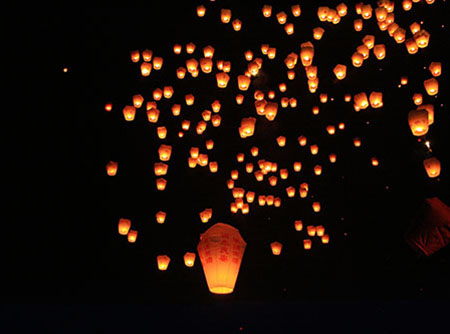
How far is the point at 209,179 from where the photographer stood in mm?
6926

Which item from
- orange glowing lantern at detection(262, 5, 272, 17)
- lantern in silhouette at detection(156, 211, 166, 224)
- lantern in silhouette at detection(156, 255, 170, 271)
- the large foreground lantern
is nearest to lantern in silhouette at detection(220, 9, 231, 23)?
orange glowing lantern at detection(262, 5, 272, 17)

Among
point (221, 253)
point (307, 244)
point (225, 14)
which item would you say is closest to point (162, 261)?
point (221, 253)

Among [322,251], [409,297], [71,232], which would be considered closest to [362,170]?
[322,251]

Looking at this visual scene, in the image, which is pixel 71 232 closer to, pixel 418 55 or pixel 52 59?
pixel 52 59

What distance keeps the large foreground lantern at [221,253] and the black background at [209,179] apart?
1.29 meters

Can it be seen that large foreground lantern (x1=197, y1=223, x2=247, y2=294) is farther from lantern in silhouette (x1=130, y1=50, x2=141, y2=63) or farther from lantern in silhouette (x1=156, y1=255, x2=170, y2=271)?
lantern in silhouette (x1=130, y1=50, x2=141, y2=63)

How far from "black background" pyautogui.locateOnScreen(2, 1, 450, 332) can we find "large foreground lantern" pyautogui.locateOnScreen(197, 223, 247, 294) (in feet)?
4.24

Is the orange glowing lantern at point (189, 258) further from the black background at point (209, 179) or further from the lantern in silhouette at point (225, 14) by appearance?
the lantern in silhouette at point (225, 14)

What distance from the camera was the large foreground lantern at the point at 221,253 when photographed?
4391 millimetres

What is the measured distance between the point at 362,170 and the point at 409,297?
1.88 metres

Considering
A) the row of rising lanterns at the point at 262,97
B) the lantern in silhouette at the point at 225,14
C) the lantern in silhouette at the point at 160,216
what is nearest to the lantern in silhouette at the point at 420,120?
the row of rising lanterns at the point at 262,97

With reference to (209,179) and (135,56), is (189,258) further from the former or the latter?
(135,56)

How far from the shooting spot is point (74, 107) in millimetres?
6922

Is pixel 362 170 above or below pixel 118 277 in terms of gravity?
above
